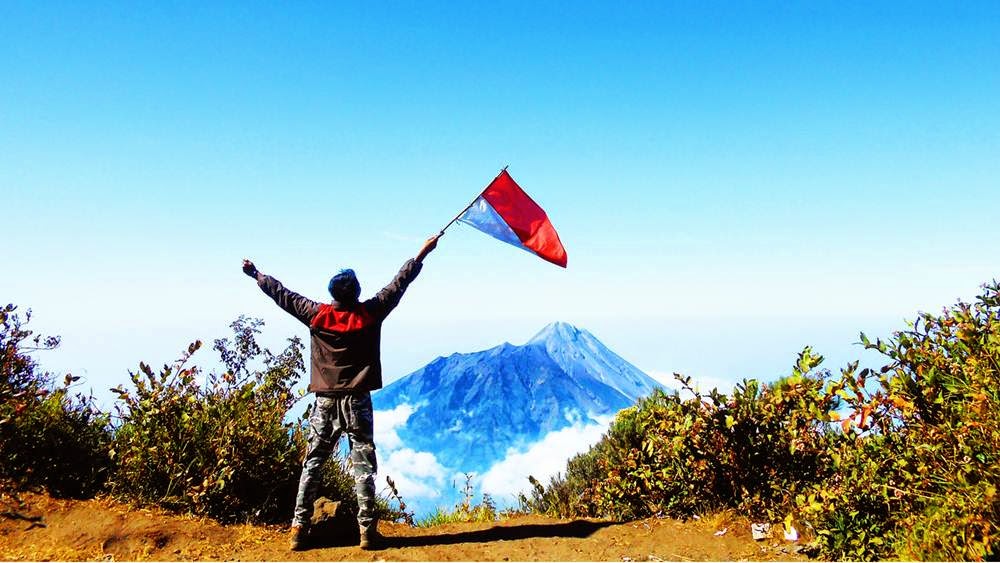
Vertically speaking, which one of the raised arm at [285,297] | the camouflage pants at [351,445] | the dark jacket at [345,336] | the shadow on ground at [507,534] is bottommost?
the shadow on ground at [507,534]

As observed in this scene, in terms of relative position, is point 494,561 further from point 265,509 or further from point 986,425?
point 986,425

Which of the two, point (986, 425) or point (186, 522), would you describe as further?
point (186, 522)

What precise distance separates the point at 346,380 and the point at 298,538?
1.56 m

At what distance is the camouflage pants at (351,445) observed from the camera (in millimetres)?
6094

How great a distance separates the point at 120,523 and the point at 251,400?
1763mm

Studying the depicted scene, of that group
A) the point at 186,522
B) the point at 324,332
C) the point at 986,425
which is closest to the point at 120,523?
the point at 186,522

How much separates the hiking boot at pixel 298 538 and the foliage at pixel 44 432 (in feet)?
7.95

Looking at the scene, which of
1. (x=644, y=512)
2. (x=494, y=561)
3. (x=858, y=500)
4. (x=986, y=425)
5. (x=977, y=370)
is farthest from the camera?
(x=644, y=512)

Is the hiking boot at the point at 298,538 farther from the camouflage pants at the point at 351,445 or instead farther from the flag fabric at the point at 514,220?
the flag fabric at the point at 514,220

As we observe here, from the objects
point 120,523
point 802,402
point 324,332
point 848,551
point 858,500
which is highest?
point 324,332

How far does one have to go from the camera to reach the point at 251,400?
7250 millimetres

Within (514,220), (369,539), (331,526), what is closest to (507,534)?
(369,539)

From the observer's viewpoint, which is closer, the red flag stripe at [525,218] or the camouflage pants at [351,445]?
the camouflage pants at [351,445]

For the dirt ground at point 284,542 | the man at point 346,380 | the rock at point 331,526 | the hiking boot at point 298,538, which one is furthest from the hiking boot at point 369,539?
the hiking boot at point 298,538
